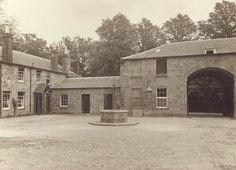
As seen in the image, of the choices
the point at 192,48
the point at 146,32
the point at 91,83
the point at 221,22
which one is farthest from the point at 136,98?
the point at 146,32

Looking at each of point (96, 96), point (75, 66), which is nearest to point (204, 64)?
point (96, 96)

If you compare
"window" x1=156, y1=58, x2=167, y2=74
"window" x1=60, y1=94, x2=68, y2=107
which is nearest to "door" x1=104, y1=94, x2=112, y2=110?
"window" x1=60, y1=94, x2=68, y2=107

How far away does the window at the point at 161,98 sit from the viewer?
2880 cm

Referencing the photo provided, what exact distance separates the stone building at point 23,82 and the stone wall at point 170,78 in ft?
31.2

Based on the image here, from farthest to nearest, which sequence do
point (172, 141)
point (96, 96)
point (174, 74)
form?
point (96, 96) < point (174, 74) < point (172, 141)

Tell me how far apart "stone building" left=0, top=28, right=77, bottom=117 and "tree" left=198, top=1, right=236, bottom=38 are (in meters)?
24.7

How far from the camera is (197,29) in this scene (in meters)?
52.3

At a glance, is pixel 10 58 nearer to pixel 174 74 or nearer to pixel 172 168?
pixel 174 74

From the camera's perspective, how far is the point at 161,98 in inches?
1139

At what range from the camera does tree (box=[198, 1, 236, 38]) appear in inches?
1812

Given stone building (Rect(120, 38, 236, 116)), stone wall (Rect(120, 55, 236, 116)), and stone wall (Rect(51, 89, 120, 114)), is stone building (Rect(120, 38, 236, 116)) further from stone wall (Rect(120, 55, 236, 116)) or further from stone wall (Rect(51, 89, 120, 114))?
stone wall (Rect(51, 89, 120, 114))

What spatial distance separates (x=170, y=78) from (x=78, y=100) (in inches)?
432

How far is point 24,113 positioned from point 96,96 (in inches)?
303

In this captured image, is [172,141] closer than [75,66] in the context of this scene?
Yes
